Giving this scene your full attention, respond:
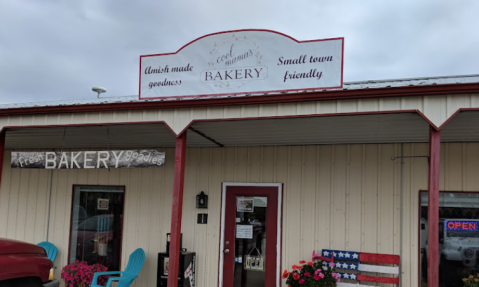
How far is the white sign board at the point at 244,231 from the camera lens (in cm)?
686

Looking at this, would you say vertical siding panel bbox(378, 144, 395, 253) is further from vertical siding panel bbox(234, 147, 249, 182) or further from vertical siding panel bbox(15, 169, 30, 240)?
vertical siding panel bbox(15, 169, 30, 240)

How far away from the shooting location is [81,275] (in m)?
7.22

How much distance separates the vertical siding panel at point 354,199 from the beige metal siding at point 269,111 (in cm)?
229

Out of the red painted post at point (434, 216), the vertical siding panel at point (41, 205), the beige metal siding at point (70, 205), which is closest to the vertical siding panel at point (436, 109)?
the red painted post at point (434, 216)

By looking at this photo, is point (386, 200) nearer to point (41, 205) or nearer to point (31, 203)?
point (41, 205)

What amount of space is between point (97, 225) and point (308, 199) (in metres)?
4.36

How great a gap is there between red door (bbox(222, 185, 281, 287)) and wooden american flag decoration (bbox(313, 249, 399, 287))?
862mm

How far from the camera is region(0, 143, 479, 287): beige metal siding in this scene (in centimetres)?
607

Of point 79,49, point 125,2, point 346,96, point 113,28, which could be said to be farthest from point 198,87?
point 79,49

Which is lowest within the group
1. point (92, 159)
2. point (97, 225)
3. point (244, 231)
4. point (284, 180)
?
point (97, 225)

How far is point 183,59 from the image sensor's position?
549 cm

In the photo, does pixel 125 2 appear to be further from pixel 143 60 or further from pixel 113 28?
pixel 143 60

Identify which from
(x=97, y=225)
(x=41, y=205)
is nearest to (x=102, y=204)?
(x=97, y=225)

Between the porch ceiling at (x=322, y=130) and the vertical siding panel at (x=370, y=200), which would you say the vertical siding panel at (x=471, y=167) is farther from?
the vertical siding panel at (x=370, y=200)
